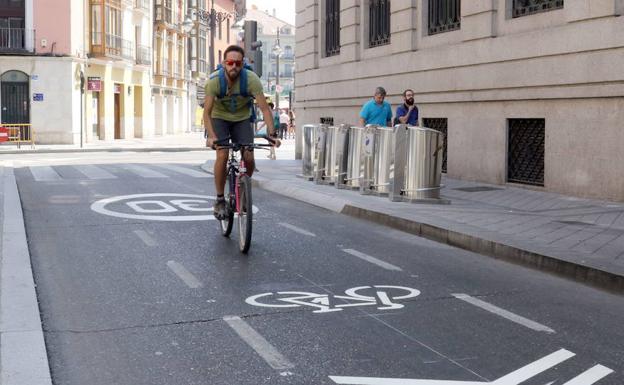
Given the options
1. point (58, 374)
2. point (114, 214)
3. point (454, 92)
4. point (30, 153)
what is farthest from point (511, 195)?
point (30, 153)

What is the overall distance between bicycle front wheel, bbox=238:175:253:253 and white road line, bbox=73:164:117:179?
9750mm

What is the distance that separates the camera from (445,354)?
16.3ft

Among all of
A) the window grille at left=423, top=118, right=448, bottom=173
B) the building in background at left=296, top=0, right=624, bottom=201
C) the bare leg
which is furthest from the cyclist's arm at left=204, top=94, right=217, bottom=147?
the window grille at left=423, top=118, right=448, bottom=173

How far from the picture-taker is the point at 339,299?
640cm

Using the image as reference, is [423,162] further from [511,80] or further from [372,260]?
[372,260]

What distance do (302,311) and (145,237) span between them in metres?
3.76

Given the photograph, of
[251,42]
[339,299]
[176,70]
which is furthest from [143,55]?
[339,299]

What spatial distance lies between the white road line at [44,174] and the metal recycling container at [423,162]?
795cm

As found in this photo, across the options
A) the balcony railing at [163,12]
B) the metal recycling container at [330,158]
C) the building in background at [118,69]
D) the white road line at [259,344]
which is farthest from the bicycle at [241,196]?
the balcony railing at [163,12]

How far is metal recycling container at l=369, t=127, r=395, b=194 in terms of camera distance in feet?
42.0

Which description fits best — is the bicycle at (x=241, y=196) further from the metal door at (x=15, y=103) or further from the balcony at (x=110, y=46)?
the balcony at (x=110, y=46)

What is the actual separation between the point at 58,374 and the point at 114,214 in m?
6.83

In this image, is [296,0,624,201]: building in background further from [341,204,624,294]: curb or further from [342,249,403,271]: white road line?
[342,249,403,271]: white road line

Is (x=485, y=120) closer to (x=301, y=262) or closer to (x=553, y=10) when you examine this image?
(x=553, y=10)
